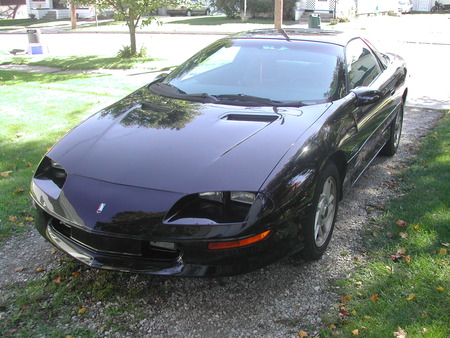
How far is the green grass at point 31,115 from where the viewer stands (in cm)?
434

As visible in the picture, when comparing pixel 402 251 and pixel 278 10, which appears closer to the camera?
pixel 402 251

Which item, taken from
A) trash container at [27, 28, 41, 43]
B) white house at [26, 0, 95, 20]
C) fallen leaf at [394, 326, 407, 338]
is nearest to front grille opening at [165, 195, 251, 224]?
fallen leaf at [394, 326, 407, 338]

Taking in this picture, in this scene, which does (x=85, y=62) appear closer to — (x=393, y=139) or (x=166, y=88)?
(x=166, y=88)

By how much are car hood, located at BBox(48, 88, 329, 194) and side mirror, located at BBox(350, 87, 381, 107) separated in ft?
1.38

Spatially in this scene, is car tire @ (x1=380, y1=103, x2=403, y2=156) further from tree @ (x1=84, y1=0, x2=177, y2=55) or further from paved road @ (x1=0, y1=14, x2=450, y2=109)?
tree @ (x1=84, y1=0, x2=177, y2=55)

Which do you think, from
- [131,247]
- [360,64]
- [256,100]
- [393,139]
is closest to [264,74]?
[256,100]

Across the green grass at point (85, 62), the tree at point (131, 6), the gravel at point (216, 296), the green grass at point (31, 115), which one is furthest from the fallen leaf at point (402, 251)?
the tree at point (131, 6)

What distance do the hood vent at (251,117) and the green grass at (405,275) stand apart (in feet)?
3.92

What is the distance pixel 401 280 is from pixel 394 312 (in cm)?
37

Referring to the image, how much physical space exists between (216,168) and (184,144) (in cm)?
39

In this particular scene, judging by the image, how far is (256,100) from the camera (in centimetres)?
374

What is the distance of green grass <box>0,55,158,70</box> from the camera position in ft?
40.8

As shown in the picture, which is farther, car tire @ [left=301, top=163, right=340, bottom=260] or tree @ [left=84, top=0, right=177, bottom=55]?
tree @ [left=84, top=0, right=177, bottom=55]

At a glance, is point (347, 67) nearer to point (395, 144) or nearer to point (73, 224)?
point (395, 144)
